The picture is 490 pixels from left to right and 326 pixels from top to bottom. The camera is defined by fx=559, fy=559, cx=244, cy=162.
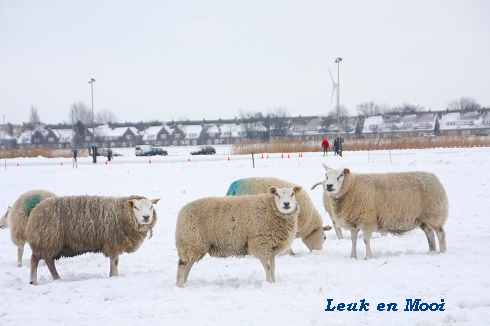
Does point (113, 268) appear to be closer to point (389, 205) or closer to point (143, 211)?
point (143, 211)

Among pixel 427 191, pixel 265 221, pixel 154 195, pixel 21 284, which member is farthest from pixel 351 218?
pixel 154 195

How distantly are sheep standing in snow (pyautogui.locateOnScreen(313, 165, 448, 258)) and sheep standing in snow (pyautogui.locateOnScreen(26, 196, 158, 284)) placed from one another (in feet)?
12.6

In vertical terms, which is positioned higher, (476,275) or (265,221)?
(265,221)

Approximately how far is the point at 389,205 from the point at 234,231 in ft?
12.3

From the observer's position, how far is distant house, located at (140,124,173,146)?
112 meters

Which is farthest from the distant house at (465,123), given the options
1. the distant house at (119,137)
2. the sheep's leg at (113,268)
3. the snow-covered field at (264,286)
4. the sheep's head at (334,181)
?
the sheep's leg at (113,268)

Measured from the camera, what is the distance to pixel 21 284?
9.76 m

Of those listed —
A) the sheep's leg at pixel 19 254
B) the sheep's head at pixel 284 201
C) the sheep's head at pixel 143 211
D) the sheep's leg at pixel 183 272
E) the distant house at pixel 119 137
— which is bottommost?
the sheep's leg at pixel 19 254

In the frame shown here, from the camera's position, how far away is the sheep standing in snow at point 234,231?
9.10 m

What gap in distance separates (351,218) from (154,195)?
1213 centimetres

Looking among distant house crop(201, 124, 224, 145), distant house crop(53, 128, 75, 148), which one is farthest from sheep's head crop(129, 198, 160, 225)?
distant house crop(53, 128, 75, 148)

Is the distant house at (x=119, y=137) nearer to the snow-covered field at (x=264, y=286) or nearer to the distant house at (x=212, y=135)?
the distant house at (x=212, y=135)

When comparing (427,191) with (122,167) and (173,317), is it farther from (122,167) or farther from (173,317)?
(122,167)

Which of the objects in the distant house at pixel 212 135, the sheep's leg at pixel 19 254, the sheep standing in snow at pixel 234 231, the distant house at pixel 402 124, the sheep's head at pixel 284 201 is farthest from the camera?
the distant house at pixel 212 135
